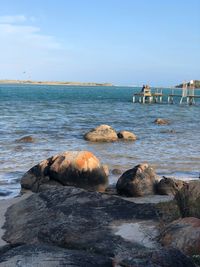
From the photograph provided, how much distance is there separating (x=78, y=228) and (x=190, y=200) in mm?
1737

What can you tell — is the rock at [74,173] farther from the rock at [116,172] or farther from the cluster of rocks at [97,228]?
the rock at [116,172]

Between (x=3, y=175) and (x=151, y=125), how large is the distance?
2096cm

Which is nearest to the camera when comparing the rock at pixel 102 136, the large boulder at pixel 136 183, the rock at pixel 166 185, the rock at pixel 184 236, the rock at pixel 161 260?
the rock at pixel 161 260

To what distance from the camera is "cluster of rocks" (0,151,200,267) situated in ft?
17.8

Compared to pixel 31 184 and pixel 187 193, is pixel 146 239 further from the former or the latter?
pixel 31 184

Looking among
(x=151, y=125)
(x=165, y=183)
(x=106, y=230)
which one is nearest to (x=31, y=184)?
(x=165, y=183)

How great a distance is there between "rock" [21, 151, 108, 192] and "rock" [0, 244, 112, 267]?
663 cm

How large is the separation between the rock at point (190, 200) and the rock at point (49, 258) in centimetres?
214

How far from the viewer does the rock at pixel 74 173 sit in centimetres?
1251

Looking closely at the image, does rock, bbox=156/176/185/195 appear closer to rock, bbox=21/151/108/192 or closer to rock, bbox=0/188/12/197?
rock, bbox=21/151/108/192

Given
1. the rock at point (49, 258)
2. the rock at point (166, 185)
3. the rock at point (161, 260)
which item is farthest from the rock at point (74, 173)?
the rock at point (161, 260)

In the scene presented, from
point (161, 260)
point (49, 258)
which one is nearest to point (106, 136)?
point (49, 258)

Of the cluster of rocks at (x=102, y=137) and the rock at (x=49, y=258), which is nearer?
the rock at (x=49, y=258)

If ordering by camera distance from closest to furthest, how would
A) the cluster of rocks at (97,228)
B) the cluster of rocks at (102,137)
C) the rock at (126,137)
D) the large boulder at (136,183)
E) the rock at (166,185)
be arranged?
the cluster of rocks at (97,228) → the rock at (166,185) → the large boulder at (136,183) → the cluster of rocks at (102,137) → the rock at (126,137)
